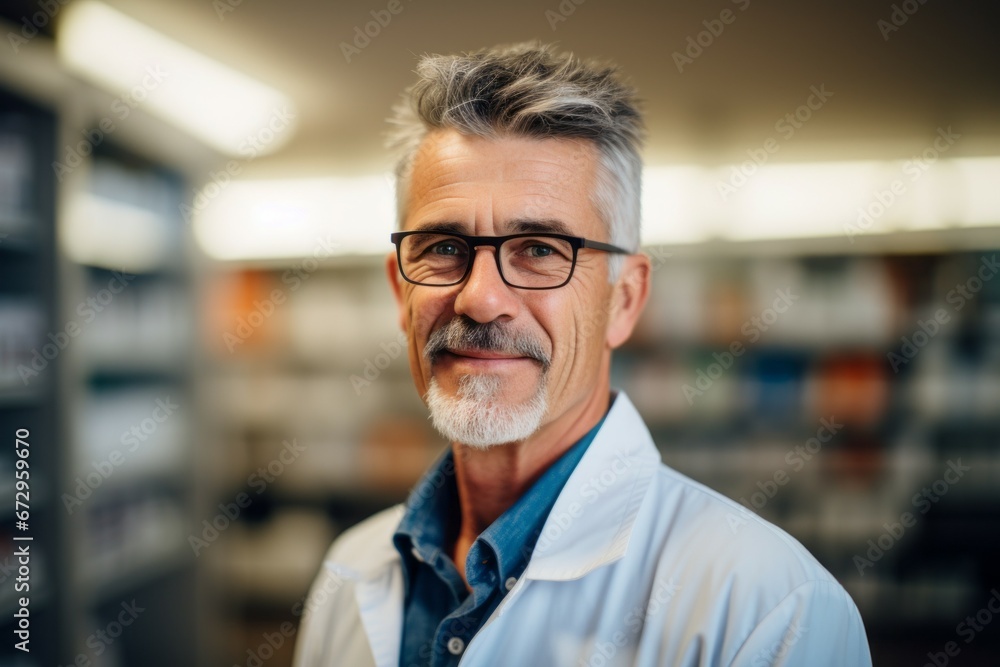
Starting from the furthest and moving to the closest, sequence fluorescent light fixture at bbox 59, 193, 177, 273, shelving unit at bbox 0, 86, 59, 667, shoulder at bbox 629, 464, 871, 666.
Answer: fluorescent light fixture at bbox 59, 193, 177, 273
shelving unit at bbox 0, 86, 59, 667
shoulder at bbox 629, 464, 871, 666

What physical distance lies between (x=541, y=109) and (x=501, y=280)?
0.97 feet

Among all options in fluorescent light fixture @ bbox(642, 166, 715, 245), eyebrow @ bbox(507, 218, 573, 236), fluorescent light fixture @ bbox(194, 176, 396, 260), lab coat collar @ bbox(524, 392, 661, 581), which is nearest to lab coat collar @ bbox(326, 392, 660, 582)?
lab coat collar @ bbox(524, 392, 661, 581)

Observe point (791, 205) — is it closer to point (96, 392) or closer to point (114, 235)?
point (114, 235)

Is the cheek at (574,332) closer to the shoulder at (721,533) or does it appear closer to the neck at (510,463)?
the neck at (510,463)

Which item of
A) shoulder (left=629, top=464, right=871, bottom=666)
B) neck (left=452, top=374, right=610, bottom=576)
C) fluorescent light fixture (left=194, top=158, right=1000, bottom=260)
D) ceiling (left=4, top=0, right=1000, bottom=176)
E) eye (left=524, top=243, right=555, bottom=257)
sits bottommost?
shoulder (left=629, top=464, right=871, bottom=666)

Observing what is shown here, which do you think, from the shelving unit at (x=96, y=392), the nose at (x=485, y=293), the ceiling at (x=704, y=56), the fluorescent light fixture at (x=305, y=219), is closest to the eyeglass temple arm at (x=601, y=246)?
the nose at (x=485, y=293)

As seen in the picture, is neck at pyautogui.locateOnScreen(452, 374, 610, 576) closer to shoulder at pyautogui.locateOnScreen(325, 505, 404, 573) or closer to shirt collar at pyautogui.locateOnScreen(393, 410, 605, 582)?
shirt collar at pyautogui.locateOnScreen(393, 410, 605, 582)

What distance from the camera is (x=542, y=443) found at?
1.14 meters

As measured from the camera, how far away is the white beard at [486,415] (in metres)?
1.05

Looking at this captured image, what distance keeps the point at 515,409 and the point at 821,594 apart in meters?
0.52

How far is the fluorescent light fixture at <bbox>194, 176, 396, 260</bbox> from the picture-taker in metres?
3.97

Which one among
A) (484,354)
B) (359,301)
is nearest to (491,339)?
(484,354)

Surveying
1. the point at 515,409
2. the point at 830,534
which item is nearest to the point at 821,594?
the point at 515,409

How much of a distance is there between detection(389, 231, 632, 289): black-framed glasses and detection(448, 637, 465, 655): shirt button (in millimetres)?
595
